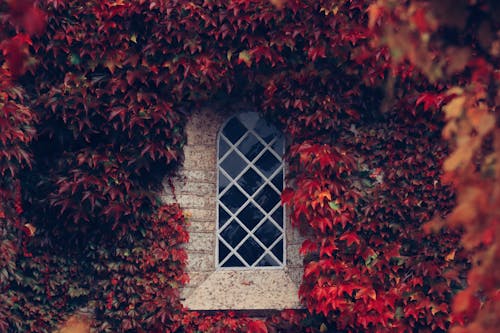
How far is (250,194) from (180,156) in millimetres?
684

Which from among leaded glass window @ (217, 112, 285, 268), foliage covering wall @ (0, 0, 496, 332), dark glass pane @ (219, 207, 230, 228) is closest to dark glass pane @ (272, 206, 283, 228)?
leaded glass window @ (217, 112, 285, 268)

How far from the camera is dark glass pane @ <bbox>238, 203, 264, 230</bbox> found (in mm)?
6184

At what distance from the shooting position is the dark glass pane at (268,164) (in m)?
6.23

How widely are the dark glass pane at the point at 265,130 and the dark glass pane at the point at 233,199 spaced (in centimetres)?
51

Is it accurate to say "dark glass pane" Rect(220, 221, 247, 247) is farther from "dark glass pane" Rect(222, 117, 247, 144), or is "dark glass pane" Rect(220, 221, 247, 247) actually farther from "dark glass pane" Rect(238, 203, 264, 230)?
"dark glass pane" Rect(222, 117, 247, 144)

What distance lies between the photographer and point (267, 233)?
243 inches

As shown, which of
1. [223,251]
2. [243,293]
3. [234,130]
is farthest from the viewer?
[234,130]

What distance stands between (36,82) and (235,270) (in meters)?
2.22

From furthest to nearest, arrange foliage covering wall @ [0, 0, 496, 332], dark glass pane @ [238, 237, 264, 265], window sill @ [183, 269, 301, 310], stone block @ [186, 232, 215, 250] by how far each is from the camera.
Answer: dark glass pane @ [238, 237, 264, 265] → stone block @ [186, 232, 215, 250] → window sill @ [183, 269, 301, 310] → foliage covering wall @ [0, 0, 496, 332]

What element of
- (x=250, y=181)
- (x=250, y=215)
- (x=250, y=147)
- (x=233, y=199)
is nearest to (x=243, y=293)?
(x=250, y=215)

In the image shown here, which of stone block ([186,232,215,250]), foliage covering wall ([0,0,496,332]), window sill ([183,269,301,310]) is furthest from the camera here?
stone block ([186,232,215,250])

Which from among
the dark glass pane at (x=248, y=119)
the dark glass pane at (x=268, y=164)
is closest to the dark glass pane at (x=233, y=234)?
the dark glass pane at (x=268, y=164)

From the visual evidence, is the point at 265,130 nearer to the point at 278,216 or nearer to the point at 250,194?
the point at 250,194

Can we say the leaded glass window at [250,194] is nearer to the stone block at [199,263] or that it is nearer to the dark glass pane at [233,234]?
the dark glass pane at [233,234]
